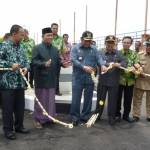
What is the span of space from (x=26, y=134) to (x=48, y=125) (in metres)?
0.77

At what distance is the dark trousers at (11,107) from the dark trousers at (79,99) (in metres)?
1.27

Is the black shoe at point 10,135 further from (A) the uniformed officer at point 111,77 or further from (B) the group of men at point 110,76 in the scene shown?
(A) the uniformed officer at point 111,77

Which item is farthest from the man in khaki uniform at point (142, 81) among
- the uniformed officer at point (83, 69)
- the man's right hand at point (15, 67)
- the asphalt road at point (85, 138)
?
the man's right hand at point (15, 67)

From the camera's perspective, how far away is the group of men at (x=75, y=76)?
6.43m

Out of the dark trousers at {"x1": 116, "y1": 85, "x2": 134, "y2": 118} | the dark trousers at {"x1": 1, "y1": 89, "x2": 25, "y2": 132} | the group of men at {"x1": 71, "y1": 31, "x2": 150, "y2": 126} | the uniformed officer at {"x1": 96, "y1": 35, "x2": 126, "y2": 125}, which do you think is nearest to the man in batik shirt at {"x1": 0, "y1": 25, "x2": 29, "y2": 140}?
the dark trousers at {"x1": 1, "y1": 89, "x2": 25, "y2": 132}

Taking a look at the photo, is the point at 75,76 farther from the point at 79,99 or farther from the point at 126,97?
the point at 126,97

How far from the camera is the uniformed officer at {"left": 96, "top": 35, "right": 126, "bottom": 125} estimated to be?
7520 mm

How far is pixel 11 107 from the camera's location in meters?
6.50

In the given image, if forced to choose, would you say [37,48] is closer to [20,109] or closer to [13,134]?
[20,109]

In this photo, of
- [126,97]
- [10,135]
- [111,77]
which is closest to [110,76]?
[111,77]

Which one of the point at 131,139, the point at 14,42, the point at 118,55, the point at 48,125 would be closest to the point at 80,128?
the point at 48,125

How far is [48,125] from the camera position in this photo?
294 inches

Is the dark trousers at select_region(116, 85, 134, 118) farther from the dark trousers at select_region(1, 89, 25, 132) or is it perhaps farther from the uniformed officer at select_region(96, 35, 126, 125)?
the dark trousers at select_region(1, 89, 25, 132)

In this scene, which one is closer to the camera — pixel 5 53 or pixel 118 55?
pixel 5 53
